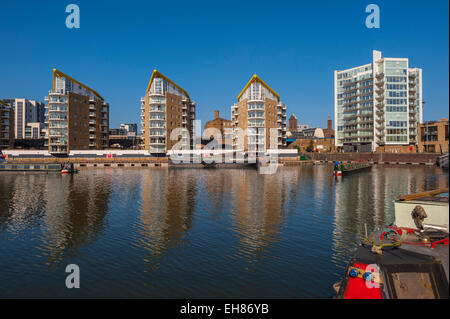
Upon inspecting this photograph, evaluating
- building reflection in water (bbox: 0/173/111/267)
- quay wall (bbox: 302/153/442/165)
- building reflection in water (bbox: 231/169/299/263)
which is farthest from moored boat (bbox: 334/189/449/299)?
quay wall (bbox: 302/153/442/165)

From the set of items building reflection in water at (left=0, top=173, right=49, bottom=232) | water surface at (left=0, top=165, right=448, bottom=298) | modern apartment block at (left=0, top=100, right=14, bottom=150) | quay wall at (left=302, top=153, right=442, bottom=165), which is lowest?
water surface at (left=0, top=165, right=448, bottom=298)

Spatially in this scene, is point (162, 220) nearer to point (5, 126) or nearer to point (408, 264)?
point (408, 264)

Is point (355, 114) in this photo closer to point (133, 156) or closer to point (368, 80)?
point (368, 80)

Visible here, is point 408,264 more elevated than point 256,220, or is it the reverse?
point 408,264

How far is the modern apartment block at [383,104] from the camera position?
13088 centimetres

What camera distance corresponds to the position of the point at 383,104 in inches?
5231

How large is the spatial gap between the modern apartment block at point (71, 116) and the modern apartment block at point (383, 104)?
118 m

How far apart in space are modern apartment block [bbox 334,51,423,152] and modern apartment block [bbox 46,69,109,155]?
118 meters

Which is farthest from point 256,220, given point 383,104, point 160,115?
point 383,104

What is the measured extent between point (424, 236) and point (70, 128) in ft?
455

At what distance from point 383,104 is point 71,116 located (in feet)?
428

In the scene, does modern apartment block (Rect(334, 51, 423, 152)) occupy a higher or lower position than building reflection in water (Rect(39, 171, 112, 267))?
higher

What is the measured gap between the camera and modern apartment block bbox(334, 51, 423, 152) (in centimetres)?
13088

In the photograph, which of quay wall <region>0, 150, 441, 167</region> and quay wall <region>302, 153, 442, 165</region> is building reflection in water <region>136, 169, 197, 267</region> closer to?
quay wall <region>0, 150, 441, 167</region>
